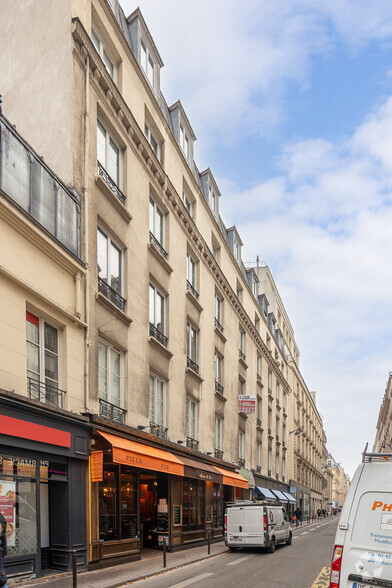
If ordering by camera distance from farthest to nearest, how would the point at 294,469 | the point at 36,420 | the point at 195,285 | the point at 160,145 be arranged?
the point at 294,469 < the point at 195,285 < the point at 160,145 < the point at 36,420

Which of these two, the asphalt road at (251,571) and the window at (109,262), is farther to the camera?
the window at (109,262)

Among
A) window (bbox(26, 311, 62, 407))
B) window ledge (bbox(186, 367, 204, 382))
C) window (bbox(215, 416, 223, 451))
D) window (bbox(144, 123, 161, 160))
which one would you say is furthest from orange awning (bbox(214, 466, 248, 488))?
window (bbox(26, 311, 62, 407))

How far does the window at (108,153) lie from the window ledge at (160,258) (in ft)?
9.46

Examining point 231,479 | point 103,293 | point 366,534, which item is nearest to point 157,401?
point 103,293

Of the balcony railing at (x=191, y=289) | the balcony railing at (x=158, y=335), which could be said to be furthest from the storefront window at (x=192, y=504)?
the balcony railing at (x=191, y=289)

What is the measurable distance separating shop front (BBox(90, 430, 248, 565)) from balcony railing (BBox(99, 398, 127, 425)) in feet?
2.08

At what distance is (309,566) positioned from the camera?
16.4 m

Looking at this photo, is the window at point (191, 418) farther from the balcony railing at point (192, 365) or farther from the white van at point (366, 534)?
the white van at point (366, 534)

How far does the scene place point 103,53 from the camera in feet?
60.6

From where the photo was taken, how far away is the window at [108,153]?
17.4 m

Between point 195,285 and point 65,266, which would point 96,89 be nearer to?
point 65,266

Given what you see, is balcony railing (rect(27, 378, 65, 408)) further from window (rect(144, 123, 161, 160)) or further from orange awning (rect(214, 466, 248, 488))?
orange awning (rect(214, 466, 248, 488))

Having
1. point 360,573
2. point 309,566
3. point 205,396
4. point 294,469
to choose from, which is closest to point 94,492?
point 309,566

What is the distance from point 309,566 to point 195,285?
14.0 m
